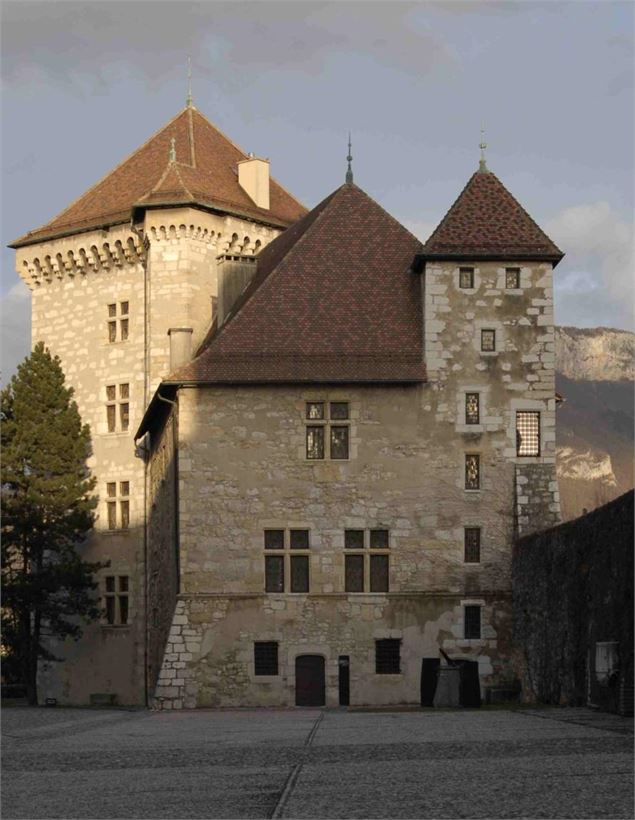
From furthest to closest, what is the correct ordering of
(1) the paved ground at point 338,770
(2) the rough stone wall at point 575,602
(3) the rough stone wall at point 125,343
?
1. (3) the rough stone wall at point 125,343
2. (2) the rough stone wall at point 575,602
3. (1) the paved ground at point 338,770

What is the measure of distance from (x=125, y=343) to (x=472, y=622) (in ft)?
65.3

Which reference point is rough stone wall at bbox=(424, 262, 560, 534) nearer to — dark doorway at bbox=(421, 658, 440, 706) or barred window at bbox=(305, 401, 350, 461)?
barred window at bbox=(305, 401, 350, 461)

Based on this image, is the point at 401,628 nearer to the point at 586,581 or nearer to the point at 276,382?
the point at 276,382

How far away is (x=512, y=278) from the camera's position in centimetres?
4141

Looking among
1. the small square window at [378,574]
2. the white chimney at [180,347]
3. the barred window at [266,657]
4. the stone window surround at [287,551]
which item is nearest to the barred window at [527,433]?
the small square window at [378,574]

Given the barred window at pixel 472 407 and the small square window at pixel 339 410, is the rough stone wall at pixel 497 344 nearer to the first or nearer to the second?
the barred window at pixel 472 407

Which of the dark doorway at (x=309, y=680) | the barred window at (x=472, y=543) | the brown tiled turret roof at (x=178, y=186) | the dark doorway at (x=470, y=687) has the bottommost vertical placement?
the dark doorway at (x=309, y=680)

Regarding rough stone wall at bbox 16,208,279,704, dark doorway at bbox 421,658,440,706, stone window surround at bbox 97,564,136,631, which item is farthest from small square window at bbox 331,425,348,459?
stone window surround at bbox 97,564,136,631

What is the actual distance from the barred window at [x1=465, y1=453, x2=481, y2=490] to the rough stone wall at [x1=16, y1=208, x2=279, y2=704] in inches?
617

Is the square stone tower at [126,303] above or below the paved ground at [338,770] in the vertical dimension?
above

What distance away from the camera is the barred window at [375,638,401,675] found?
130ft

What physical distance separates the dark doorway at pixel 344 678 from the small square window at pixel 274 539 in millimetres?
3020

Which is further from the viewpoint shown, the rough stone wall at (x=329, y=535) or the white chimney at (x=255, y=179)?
the white chimney at (x=255, y=179)

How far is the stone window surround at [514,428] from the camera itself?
135 ft
